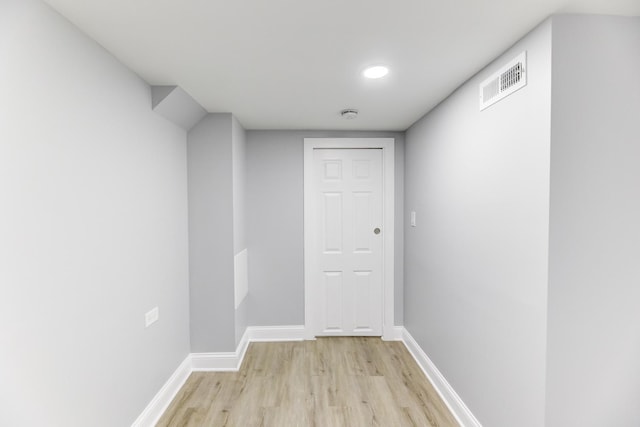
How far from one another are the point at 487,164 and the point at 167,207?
7.07ft

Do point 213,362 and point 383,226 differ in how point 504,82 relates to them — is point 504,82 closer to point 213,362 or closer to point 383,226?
point 383,226

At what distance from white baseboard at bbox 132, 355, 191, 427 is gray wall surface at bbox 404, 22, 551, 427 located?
204cm

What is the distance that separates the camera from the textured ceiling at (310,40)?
1.31m

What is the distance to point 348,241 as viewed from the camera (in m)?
3.51

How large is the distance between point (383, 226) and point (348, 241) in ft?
1.34

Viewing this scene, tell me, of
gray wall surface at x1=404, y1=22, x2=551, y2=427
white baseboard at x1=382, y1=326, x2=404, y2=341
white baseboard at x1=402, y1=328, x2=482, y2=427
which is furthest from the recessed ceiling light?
white baseboard at x1=382, y1=326, x2=404, y2=341

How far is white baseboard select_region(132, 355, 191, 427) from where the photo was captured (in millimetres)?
2045

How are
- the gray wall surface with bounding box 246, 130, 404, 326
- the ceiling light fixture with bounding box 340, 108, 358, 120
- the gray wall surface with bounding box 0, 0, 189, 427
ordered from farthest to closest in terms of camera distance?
the gray wall surface with bounding box 246, 130, 404, 326 < the ceiling light fixture with bounding box 340, 108, 358, 120 < the gray wall surface with bounding box 0, 0, 189, 427

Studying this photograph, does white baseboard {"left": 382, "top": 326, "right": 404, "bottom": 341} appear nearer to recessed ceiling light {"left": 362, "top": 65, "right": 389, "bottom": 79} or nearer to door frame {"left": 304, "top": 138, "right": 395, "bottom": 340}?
door frame {"left": 304, "top": 138, "right": 395, "bottom": 340}

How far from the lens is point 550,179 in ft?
4.43

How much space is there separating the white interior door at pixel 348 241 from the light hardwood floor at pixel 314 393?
0.39m

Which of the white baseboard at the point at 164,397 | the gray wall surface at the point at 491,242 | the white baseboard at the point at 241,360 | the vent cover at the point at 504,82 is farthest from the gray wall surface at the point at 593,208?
the white baseboard at the point at 164,397

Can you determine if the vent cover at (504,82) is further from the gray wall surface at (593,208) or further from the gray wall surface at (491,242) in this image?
the gray wall surface at (593,208)

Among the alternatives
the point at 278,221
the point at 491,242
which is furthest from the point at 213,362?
the point at 491,242
